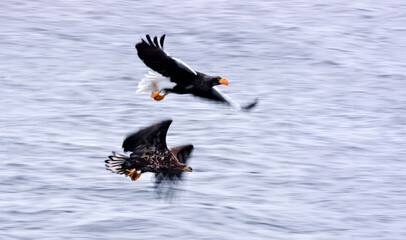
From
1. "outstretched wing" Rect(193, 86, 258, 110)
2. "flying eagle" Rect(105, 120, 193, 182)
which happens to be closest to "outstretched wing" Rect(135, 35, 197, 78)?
"outstretched wing" Rect(193, 86, 258, 110)

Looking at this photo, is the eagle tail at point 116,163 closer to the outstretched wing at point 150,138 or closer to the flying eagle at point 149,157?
the flying eagle at point 149,157

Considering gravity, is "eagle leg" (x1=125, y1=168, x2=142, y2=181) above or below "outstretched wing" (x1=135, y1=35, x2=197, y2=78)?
below

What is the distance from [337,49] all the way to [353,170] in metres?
9.78

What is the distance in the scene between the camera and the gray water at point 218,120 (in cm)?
1563

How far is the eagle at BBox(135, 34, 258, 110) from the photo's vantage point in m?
12.1

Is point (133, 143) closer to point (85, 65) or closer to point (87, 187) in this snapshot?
point (87, 187)

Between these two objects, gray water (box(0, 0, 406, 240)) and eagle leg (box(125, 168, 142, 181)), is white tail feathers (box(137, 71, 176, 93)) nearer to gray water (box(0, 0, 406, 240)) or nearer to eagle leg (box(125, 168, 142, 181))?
gray water (box(0, 0, 406, 240))

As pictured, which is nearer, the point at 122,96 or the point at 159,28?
the point at 122,96

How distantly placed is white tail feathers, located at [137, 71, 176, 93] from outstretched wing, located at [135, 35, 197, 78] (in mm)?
138

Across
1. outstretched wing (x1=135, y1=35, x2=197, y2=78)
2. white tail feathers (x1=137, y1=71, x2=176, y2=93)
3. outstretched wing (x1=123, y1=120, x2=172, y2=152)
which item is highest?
outstretched wing (x1=135, y1=35, x2=197, y2=78)

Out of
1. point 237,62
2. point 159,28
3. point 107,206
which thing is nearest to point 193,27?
point 159,28

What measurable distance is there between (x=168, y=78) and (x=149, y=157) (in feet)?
4.82

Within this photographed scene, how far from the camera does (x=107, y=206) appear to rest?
1575 centimetres

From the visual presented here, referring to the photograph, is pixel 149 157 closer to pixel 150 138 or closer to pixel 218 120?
pixel 150 138
